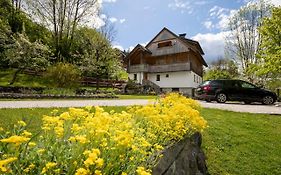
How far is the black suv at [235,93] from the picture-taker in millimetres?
18469

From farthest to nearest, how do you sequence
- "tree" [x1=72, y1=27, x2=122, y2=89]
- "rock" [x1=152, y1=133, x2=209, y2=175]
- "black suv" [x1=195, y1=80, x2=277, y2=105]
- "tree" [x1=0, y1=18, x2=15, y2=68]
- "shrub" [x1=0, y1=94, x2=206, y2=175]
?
"tree" [x1=72, y1=27, x2=122, y2=89] → "tree" [x1=0, y1=18, x2=15, y2=68] → "black suv" [x1=195, y1=80, x2=277, y2=105] → "rock" [x1=152, y1=133, x2=209, y2=175] → "shrub" [x1=0, y1=94, x2=206, y2=175]

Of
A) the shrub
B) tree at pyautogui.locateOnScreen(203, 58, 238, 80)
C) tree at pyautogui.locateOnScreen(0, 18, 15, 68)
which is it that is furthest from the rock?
tree at pyautogui.locateOnScreen(203, 58, 238, 80)

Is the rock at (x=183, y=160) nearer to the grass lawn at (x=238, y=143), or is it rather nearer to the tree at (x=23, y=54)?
the grass lawn at (x=238, y=143)

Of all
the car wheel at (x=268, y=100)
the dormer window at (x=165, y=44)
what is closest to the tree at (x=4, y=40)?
the dormer window at (x=165, y=44)

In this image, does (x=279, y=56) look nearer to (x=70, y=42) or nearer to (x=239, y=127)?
(x=239, y=127)

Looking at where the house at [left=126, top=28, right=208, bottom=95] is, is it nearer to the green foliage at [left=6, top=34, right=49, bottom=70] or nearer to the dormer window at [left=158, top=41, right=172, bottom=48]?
the dormer window at [left=158, top=41, right=172, bottom=48]

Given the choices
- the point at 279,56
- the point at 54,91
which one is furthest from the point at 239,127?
the point at 54,91

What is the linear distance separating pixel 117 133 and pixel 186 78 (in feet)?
117

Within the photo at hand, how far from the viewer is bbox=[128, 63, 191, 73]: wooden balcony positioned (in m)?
36.6

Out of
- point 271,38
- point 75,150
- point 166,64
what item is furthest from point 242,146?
point 166,64

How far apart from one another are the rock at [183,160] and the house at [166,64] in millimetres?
31060

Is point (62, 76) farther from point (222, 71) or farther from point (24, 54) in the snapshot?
point (222, 71)

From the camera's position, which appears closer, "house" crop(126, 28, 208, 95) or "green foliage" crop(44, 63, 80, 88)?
"green foliage" crop(44, 63, 80, 88)

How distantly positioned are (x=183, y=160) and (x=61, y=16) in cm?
3392
